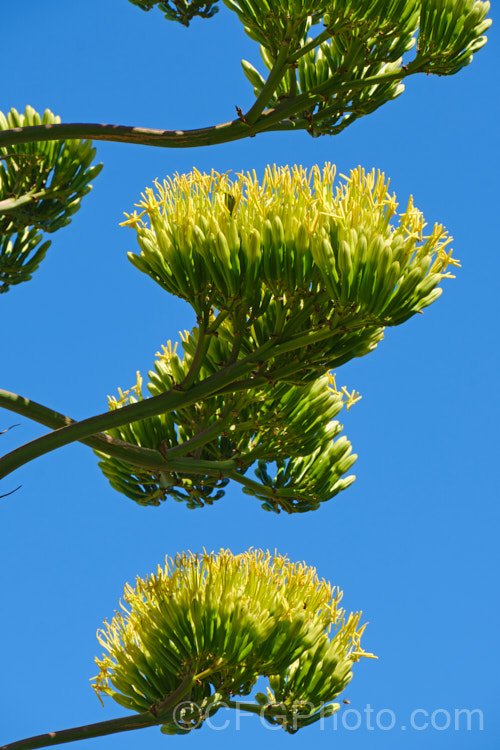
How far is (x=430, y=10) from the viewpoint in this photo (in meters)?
3.27

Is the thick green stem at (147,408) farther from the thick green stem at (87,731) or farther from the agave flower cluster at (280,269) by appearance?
the thick green stem at (87,731)

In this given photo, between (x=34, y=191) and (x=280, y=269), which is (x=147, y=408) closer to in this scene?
(x=280, y=269)

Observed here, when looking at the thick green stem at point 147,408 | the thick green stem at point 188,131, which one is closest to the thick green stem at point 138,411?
the thick green stem at point 147,408

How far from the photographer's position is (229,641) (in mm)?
3686

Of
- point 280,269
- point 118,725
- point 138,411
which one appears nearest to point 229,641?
point 118,725

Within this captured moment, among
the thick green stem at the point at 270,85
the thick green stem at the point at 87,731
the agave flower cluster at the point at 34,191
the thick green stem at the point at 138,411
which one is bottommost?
the thick green stem at the point at 87,731

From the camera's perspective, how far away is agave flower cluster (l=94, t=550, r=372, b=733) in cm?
370

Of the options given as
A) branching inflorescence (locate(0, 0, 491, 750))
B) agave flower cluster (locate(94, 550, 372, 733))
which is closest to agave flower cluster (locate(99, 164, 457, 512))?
branching inflorescence (locate(0, 0, 491, 750))

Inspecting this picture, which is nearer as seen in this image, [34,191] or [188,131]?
[188,131]

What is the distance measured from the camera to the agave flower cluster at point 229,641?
3703 mm

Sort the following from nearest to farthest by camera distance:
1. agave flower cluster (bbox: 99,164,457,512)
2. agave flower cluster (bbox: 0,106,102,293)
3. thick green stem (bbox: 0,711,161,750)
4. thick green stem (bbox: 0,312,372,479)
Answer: agave flower cluster (bbox: 99,164,457,512)
thick green stem (bbox: 0,312,372,479)
thick green stem (bbox: 0,711,161,750)
agave flower cluster (bbox: 0,106,102,293)

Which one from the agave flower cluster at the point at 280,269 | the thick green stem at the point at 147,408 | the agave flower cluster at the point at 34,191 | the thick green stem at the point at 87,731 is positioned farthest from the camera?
the agave flower cluster at the point at 34,191

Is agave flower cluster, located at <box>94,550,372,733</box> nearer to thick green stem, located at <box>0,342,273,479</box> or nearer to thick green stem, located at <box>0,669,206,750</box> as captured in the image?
thick green stem, located at <box>0,669,206,750</box>

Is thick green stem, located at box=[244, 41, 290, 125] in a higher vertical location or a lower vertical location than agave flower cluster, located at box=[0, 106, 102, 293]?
lower
